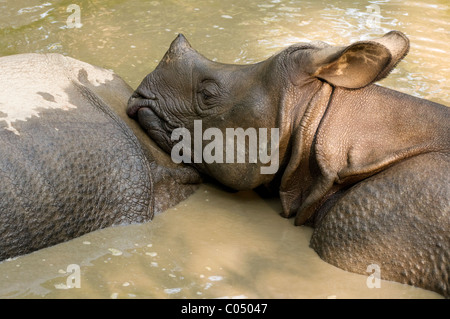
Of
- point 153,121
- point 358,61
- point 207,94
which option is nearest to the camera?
point 358,61

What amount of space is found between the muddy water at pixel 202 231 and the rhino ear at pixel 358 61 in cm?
101

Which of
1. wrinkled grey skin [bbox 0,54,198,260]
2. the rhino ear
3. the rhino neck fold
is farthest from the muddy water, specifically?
the rhino ear

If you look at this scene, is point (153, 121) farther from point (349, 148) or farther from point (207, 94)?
point (349, 148)

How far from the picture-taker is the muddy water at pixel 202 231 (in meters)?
3.65

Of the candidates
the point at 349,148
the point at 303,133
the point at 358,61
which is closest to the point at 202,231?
the point at 303,133

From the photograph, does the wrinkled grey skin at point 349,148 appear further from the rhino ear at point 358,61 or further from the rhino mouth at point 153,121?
the rhino mouth at point 153,121

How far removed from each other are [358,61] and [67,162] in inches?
74.2

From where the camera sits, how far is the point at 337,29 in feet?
26.2

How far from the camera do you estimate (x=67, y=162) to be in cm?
401

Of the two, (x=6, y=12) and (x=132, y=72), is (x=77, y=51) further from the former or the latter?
(x=6, y=12)

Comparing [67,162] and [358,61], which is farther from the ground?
[358,61]

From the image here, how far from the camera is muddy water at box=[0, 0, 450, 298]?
365 cm

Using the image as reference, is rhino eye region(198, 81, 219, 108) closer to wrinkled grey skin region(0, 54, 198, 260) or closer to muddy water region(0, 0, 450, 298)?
wrinkled grey skin region(0, 54, 198, 260)
